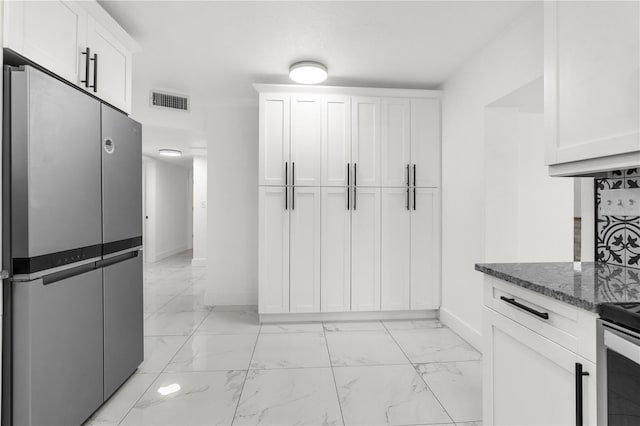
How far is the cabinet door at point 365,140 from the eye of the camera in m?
3.31

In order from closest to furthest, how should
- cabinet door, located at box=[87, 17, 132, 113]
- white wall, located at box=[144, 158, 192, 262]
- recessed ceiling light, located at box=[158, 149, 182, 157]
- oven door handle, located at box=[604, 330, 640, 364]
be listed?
oven door handle, located at box=[604, 330, 640, 364], cabinet door, located at box=[87, 17, 132, 113], recessed ceiling light, located at box=[158, 149, 182, 157], white wall, located at box=[144, 158, 192, 262]

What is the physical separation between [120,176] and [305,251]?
178 cm

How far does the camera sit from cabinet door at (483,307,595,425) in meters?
1.08

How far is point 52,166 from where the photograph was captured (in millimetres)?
1471

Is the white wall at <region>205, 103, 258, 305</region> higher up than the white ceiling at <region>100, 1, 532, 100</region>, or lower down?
lower down

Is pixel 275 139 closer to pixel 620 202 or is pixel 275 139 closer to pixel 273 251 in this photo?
pixel 273 251

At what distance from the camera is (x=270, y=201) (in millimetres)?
3260

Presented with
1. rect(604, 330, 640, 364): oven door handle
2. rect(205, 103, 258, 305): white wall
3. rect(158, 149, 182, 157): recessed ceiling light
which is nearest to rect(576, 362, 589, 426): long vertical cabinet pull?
rect(604, 330, 640, 364): oven door handle

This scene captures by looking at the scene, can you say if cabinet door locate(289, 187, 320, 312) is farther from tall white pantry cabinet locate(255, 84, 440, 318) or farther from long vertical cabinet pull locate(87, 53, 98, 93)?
long vertical cabinet pull locate(87, 53, 98, 93)

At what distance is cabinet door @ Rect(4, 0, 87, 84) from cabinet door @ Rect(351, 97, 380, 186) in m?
2.23

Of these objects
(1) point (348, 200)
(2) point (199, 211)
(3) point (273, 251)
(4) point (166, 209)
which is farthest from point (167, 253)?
(1) point (348, 200)

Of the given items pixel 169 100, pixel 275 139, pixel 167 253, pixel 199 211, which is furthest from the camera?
pixel 167 253

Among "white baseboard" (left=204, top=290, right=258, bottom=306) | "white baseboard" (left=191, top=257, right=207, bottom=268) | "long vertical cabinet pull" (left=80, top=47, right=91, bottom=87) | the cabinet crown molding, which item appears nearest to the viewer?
"long vertical cabinet pull" (left=80, top=47, right=91, bottom=87)

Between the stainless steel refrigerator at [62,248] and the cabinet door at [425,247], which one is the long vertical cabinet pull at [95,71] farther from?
the cabinet door at [425,247]
